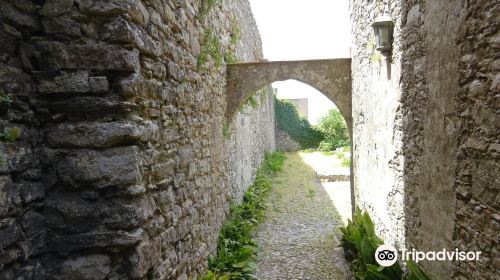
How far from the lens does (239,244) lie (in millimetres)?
5133

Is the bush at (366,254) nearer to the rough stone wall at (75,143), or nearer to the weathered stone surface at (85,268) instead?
the rough stone wall at (75,143)

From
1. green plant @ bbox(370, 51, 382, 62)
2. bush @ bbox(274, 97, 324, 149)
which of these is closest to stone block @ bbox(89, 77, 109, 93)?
green plant @ bbox(370, 51, 382, 62)

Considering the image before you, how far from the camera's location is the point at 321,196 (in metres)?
8.82

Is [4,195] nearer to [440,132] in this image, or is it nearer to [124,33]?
[124,33]

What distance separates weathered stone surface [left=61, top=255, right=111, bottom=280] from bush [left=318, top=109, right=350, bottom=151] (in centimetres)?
1827

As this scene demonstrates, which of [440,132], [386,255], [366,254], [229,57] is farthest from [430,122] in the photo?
[229,57]

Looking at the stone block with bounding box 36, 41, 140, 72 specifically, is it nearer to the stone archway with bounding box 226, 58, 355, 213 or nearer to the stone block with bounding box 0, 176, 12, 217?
the stone block with bounding box 0, 176, 12, 217

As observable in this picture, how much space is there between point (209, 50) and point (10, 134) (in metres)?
2.85

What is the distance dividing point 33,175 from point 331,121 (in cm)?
1997

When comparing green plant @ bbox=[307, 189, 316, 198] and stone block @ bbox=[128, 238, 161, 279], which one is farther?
green plant @ bbox=[307, 189, 316, 198]

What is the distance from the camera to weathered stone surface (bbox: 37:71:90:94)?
2.12 meters

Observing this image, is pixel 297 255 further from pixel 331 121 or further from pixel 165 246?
pixel 331 121

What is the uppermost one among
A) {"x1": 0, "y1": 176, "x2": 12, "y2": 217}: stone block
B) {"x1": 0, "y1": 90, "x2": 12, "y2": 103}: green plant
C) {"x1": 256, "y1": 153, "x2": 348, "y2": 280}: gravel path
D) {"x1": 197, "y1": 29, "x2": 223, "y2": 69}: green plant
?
{"x1": 197, "y1": 29, "x2": 223, "y2": 69}: green plant

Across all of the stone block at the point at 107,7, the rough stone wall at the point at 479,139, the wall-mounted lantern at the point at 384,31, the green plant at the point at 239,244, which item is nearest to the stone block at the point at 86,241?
the stone block at the point at 107,7
